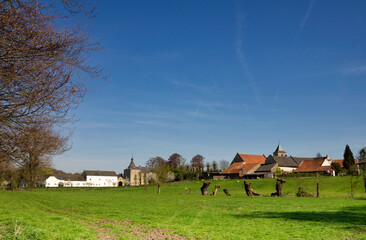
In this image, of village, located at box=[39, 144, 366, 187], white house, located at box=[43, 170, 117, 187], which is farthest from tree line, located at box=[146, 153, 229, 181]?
white house, located at box=[43, 170, 117, 187]

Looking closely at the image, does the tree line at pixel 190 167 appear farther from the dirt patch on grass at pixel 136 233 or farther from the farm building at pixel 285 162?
the dirt patch on grass at pixel 136 233

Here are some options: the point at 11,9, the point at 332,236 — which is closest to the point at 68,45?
the point at 11,9

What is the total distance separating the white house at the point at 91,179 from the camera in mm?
156575

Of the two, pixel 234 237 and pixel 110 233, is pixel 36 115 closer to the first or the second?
pixel 110 233

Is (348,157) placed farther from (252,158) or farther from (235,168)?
(252,158)

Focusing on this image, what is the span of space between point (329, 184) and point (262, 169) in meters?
37.7

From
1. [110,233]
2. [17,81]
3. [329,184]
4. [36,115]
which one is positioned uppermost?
[17,81]

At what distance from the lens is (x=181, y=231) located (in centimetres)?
1279

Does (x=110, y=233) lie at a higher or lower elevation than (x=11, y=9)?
lower

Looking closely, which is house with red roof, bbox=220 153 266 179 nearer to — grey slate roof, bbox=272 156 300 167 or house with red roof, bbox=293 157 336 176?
grey slate roof, bbox=272 156 300 167

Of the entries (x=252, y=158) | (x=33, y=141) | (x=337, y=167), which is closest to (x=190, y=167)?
(x=252, y=158)

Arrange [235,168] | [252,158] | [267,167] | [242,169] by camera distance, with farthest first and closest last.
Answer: [252,158] → [235,168] → [242,169] → [267,167]

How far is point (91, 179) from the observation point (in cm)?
16812

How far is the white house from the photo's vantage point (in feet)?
514
